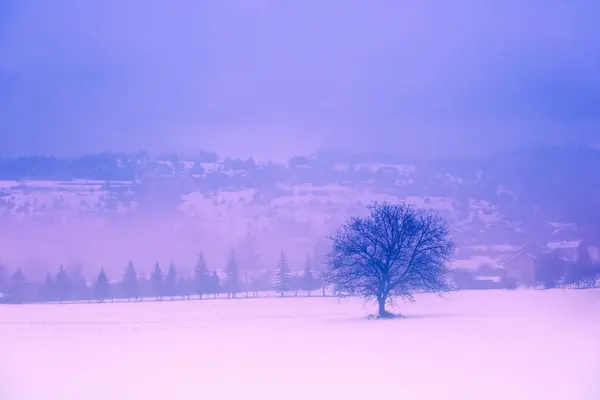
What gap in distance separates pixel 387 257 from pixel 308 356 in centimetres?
1466

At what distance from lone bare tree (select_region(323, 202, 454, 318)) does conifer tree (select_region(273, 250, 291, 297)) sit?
12.9 metres

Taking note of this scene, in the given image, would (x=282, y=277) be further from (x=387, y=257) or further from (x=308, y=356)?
(x=308, y=356)

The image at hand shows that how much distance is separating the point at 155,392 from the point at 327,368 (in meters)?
5.04

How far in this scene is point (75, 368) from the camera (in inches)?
818

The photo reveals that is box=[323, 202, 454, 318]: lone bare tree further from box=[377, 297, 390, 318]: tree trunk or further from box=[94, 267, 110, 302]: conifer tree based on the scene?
box=[94, 267, 110, 302]: conifer tree

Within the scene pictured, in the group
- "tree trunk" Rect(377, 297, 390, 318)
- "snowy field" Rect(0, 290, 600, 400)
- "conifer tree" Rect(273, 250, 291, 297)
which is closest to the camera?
"snowy field" Rect(0, 290, 600, 400)

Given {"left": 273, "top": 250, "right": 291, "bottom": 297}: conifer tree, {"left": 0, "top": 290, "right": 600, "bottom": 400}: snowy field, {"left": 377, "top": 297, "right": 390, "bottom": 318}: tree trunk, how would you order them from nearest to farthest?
1. {"left": 0, "top": 290, "right": 600, "bottom": 400}: snowy field
2. {"left": 377, "top": 297, "right": 390, "bottom": 318}: tree trunk
3. {"left": 273, "top": 250, "right": 291, "bottom": 297}: conifer tree

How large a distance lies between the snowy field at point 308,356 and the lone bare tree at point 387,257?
1.86 meters

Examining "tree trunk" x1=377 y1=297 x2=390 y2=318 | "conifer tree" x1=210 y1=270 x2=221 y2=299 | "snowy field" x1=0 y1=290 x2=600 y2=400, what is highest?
"conifer tree" x1=210 y1=270 x2=221 y2=299

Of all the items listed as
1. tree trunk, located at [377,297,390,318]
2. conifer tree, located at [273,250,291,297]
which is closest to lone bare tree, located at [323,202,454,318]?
tree trunk, located at [377,297,390,318]

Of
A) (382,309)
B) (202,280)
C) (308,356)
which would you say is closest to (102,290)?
(202,280)

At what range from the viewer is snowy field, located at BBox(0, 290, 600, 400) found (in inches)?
691


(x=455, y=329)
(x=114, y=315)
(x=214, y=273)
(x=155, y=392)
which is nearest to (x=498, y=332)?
(x=455, y=329)

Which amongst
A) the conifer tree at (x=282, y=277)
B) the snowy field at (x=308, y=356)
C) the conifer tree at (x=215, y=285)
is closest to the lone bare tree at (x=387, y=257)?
the snowy field at (x=308, y=356)
